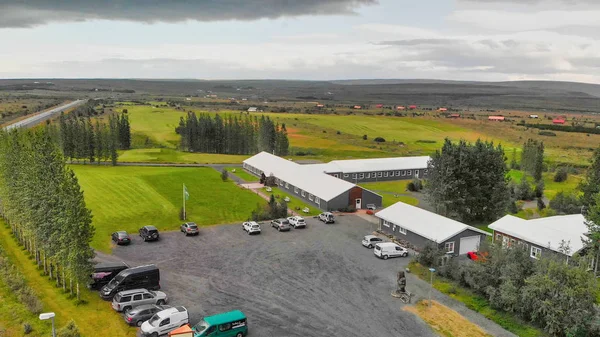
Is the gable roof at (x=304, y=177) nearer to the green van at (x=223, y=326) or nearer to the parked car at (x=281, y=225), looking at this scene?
the parked car at (x=281, y=225)

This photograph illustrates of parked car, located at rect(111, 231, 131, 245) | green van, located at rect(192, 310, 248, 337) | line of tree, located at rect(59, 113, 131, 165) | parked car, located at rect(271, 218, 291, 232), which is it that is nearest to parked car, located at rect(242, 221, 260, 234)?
parked car, located at rect(271, 218, 291, 232)

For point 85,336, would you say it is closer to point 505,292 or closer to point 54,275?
point 54,275

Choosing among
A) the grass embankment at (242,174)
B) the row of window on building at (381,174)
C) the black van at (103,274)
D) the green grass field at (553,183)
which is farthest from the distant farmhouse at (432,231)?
the green grass field at (553,183)

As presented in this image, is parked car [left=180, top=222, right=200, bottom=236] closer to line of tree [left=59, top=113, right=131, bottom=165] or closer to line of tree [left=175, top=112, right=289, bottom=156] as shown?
line of tree [left=59, top=113, right=131, bottom=165]

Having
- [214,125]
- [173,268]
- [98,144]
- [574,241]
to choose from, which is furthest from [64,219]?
[214,125]

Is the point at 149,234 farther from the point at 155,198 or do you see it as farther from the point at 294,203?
the point at 294,203

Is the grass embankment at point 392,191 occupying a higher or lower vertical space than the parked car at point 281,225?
lower

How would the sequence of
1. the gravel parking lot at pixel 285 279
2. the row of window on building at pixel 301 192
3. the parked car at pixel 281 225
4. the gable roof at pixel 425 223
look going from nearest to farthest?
the gravel parking lot at pixel 285 279 < the gable roof at pixel 425 223 < the parked car at pixel 281 225 < the row of window on building at pixel 301 192
